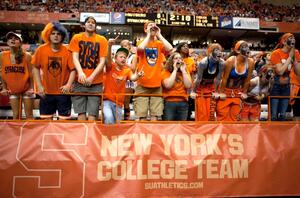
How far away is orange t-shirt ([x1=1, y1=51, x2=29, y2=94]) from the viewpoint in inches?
200

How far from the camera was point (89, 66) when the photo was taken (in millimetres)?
4883

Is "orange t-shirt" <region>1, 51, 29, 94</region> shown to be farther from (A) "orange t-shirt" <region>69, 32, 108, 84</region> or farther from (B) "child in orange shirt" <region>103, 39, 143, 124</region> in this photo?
(B) "child in orange shirt" <region>103, 39, 143, 124</region>

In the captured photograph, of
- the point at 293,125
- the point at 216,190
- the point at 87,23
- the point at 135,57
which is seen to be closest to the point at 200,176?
the point at 216,190

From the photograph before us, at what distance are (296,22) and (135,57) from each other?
24.5m

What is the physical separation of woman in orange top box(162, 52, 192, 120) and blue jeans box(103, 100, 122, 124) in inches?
28.8

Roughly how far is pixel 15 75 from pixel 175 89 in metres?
2.39

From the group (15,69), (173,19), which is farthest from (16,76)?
(173,19)

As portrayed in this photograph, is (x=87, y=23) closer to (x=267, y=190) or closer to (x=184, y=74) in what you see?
(x=184, y=74)

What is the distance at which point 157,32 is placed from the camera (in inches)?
211

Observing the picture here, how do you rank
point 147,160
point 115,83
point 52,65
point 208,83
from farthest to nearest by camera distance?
point 208,83
point 115,83
point 52,65
point 147,160

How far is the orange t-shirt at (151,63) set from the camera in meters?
5.17

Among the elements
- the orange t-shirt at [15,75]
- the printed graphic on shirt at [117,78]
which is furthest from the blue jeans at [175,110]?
the orange t-shirt at [15,75]

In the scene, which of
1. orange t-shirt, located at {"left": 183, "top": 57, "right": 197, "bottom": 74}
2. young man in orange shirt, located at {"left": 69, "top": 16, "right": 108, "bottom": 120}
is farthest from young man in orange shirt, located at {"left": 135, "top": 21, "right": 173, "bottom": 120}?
young man in orange shirt, located at {"left": 69, "top": 16, "right": 108, "bottom": 120}

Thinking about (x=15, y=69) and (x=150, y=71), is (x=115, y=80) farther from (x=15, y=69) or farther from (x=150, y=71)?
(x=15, y=69)
